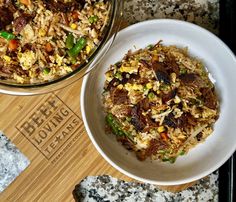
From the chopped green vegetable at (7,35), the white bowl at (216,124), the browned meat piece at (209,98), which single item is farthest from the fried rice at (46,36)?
the browned meat piece at (209,98)

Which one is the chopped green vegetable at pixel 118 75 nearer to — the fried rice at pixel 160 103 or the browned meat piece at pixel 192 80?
the fried rice at pixel 160 103

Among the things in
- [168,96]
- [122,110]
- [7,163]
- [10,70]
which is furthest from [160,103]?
[7,163]

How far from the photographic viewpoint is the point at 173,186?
2.34 meters

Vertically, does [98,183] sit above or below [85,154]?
below

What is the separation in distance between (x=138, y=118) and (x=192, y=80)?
301 millimetres

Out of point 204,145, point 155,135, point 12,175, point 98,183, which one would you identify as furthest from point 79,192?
point 204,145

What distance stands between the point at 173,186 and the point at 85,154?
44cm

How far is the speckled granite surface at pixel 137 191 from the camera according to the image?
2.43 m

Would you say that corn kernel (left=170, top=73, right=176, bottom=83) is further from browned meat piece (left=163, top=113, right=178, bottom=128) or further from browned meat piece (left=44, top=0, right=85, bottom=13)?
browned meat piece (left=44, top=0, right=85, bottom=13)

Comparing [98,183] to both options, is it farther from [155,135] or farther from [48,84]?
[48,84]

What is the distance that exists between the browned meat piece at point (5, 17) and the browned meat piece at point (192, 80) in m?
0.81

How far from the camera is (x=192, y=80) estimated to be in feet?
7.50

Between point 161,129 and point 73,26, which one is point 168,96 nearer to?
point 161,129

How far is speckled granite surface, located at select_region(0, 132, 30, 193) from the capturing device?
2.37 meters
